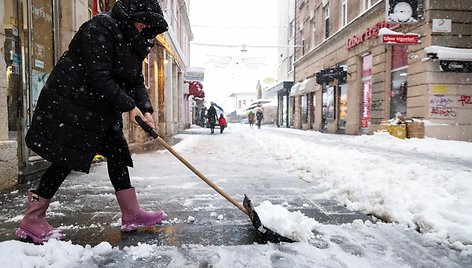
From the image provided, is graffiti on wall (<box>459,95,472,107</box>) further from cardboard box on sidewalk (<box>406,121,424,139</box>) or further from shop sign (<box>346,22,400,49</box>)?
shop sign (<box>346,22,400,49</box>)

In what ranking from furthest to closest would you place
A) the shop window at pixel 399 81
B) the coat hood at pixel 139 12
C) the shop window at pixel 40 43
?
the shop window at pixel 399 81 < the shop window at pixel 40 43 < the coat hood at pixel 139 12

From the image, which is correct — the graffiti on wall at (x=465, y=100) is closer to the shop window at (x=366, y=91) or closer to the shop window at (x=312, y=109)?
the shop window at (x=366, y=91)

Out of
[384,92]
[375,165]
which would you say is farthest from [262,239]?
[384,92]

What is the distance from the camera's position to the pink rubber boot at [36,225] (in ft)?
7.80

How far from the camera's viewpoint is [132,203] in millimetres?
2730

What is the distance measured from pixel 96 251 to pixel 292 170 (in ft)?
13.7

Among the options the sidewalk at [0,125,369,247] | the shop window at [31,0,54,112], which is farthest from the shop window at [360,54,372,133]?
the shop window at [31,0,54,112]

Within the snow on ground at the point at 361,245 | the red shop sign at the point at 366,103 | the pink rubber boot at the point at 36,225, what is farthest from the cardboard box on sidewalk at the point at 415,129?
the pink rubber boot at the point at 36,225

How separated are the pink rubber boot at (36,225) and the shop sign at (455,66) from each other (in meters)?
12.6

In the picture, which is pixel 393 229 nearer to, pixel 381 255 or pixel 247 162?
pixel 381 255

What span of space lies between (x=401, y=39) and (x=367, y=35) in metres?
3.99

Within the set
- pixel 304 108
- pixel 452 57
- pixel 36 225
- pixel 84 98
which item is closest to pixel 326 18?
pixel 304 108

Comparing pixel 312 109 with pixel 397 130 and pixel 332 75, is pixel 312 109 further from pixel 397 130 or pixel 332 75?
pixel 397 130

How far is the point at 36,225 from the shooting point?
2410 millimetres
